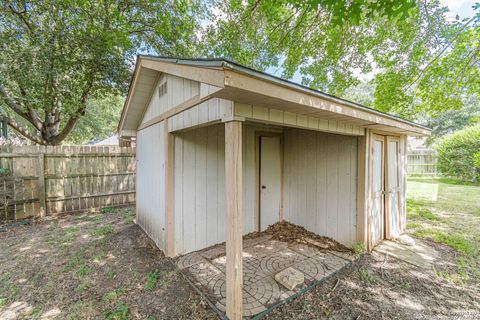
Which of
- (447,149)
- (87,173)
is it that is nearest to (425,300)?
(87,173)

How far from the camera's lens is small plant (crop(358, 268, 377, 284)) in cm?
281

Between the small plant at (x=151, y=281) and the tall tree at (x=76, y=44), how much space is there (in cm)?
605

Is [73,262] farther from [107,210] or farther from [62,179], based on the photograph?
[62,179]

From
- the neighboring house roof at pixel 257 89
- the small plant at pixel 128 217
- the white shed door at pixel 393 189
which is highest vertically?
the neighboring house roof at pixel 257 89

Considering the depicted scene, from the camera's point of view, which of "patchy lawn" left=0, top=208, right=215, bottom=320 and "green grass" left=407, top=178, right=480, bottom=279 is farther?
"green grass" left=407, top=178, right=480, bottom=279

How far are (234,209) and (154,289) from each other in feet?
5.65

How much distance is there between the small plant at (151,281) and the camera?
2.70m

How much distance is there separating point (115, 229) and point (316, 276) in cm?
439

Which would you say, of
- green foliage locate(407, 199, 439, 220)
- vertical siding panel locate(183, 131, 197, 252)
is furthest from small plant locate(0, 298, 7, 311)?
green foliage locate(407, 199, 439, 220)

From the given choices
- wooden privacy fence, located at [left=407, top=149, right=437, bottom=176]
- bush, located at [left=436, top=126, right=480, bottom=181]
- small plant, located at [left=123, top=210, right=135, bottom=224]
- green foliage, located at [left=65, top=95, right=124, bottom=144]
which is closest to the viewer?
small plant, located at [left=123, top=210, right=135, bottom=224]

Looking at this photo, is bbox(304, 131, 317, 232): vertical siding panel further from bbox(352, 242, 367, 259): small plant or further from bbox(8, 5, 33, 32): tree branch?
bbox(8, 5, 33, 32): tree branch

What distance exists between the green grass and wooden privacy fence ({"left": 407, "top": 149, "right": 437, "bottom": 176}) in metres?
5.34

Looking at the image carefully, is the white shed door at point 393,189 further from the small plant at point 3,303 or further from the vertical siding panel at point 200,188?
the small plant at point 3,303

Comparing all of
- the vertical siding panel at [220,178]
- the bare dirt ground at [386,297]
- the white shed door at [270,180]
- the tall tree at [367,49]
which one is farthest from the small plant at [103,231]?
the tall tree at [367,49]
